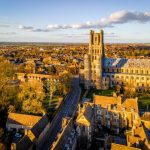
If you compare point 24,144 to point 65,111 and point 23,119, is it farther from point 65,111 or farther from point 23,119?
point 65,111

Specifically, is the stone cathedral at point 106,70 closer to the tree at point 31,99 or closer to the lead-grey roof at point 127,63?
the lead-grey roof at point 127,63

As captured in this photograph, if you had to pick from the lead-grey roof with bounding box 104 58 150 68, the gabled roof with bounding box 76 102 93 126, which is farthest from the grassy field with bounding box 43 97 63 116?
the lead-grey roof with bounding box 104 58 150 68

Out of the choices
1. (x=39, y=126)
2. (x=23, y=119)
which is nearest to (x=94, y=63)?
(x=23, y=119)

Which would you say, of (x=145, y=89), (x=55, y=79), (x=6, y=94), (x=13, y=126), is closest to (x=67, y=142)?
(x=13, y=126)

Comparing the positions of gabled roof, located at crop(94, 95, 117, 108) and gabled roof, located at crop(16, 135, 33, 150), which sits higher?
gabled roof, located at crop(94, 95, 117, 108)

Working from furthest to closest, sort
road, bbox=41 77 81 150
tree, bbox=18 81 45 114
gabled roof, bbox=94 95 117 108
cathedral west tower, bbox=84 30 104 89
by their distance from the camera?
cathedral west tower, bbox=84 30 104 89, tree, bbox=18 81 45 114, gabled roof, bbox=94 95 117 108, road, bbox=41 77 81 150

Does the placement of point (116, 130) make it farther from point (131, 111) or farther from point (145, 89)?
point (145, 89)

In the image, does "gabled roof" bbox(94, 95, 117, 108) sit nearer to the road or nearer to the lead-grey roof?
the road
